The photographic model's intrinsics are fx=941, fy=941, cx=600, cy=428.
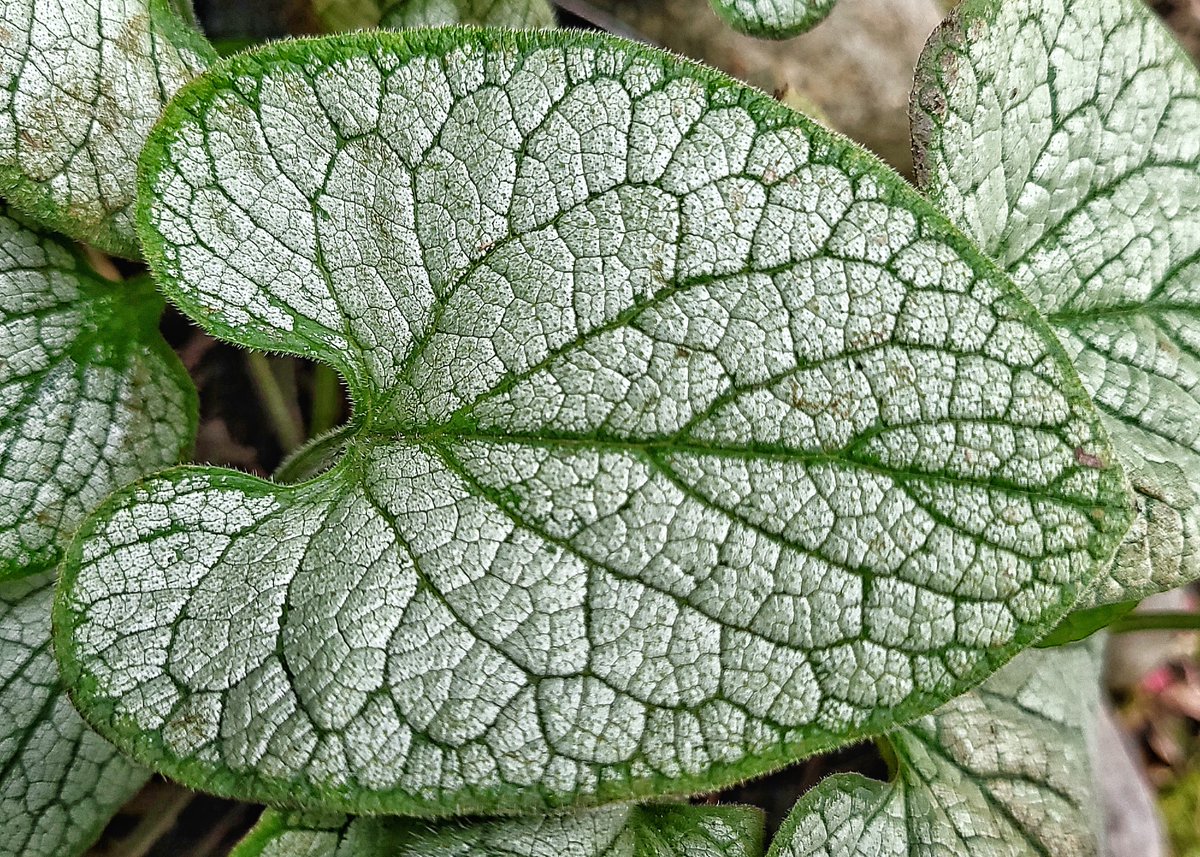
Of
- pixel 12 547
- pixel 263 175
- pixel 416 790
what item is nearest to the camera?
pixel 416 790

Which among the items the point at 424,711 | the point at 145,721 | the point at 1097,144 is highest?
the point at 1097,144

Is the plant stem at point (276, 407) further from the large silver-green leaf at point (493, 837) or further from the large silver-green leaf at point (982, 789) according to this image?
the large silver-green leaf at point (982, 789)

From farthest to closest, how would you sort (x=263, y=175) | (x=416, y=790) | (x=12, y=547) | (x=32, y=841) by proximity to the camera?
(x=32, y=841) < (x=12, y=547) < (x=263, y=175) < (x=416, y=790)

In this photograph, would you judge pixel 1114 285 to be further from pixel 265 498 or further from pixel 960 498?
pixel 265 498

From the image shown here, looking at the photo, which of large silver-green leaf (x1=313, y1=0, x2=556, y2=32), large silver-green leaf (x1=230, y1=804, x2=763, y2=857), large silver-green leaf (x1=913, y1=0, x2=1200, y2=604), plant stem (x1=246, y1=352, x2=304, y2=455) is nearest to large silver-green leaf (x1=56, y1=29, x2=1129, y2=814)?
large silver-green leaf (x1=230, y1=804, x2=763, y2=857)

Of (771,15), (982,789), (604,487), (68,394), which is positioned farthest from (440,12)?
(982,789)

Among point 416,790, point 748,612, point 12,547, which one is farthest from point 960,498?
point 12,547

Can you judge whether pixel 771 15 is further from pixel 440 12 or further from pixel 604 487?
pixel 604 487
